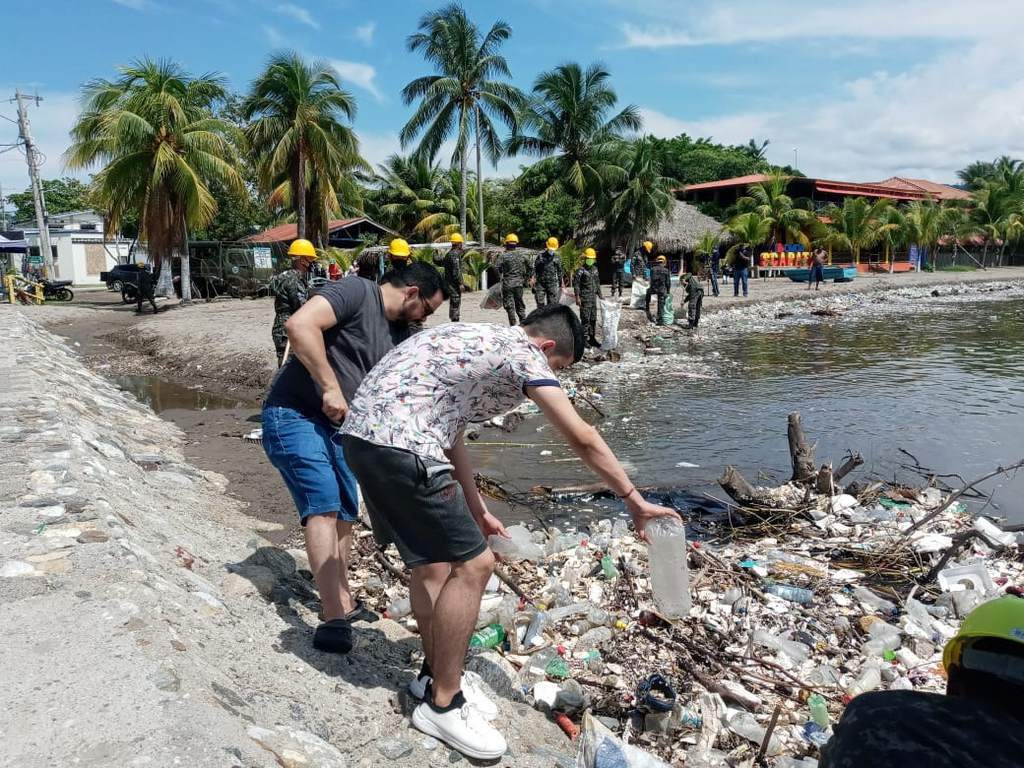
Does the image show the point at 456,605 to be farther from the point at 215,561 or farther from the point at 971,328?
the point at 971,328

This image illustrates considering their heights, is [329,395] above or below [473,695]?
above

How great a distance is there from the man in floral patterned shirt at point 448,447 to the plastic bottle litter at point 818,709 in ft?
4.42

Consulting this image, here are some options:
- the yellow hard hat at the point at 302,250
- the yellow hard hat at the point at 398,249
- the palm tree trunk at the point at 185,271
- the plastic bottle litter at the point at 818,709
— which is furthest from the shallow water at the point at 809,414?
the palm tree trunk at the point at 185,271

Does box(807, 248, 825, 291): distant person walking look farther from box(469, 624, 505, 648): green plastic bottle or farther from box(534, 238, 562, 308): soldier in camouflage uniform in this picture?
box(469, 624, 505, 648): green plastic bottle

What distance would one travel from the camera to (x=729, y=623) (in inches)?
154

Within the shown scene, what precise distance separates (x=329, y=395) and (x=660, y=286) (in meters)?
15.8

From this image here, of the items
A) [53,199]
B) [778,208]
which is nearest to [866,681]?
[778,208]

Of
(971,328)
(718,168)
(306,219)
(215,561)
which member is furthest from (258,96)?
(718,168)

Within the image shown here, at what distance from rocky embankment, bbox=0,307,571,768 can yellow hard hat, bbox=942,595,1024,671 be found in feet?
5.48

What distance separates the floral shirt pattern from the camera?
2381mm

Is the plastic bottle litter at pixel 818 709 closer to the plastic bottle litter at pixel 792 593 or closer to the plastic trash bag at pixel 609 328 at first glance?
the plastic bottle litter at pixel 792 593

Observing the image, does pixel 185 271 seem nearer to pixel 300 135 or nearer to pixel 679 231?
pixel 300 135

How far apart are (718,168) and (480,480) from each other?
47.2 meters

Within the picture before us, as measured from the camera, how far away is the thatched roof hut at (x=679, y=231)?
3409cm
